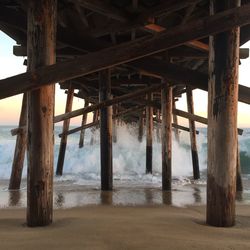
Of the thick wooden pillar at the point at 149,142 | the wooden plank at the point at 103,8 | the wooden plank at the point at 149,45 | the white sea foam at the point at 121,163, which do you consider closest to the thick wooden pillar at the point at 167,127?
the white sea foam at the point at 121,163

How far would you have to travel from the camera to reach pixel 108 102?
6660mm

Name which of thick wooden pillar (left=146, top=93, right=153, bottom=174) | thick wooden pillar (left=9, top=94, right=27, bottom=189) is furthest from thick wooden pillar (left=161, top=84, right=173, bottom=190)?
thick wooden pillar (left=146, top=93, right=153, bottom=174)

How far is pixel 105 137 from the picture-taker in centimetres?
730

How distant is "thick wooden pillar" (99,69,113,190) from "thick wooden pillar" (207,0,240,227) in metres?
3.80

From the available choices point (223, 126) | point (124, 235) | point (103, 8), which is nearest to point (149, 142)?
point (103, 8)

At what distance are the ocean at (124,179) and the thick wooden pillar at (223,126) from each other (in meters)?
2.12

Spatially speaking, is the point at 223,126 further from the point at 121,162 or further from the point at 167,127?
the point at 121,162

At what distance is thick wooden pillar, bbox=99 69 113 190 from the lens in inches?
280

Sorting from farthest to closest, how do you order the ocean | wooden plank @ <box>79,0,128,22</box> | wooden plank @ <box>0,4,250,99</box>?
the ocean < wooden plank @ <box>79,0,128,22</box> < wooden plank @ <box>0,4,250,99</box>

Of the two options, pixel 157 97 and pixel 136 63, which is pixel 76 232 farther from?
pixel 157 97

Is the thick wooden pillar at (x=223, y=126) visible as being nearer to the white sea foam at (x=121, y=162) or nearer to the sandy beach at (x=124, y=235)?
the sandy beach at (x=124, y=235)

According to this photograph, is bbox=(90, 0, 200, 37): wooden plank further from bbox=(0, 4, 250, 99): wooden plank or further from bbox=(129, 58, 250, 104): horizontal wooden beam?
bbox=(0, 4, 250, 99): wooden plank

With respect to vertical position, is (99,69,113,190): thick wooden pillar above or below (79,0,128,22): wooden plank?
below

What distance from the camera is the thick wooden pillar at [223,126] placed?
3.36m
